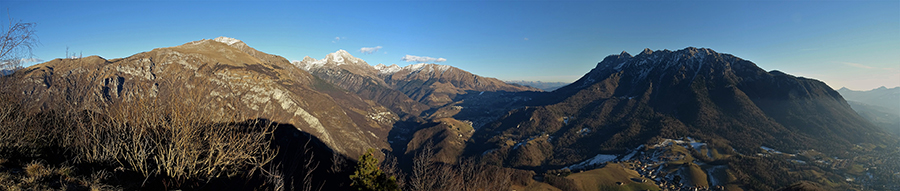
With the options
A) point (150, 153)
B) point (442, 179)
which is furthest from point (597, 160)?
point (150, 153)

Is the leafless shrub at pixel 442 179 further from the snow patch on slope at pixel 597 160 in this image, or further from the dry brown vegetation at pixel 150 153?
the snow patch on slope at pixel 597 160

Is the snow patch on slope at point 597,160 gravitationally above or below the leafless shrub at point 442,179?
below

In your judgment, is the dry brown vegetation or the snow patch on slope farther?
the snow patch on slope

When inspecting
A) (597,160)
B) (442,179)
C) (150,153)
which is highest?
(150,153)

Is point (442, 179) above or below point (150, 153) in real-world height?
below

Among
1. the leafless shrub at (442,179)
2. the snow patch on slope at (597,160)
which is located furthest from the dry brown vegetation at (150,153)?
the snow patch on slope at (597,160)

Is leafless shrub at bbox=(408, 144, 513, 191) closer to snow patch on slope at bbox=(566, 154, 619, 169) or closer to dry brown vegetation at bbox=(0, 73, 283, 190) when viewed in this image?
dry brown vegetation at bbox=(0, 73, 283, 190)

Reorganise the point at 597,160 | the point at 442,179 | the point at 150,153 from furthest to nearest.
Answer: the point at 597,160
the point at 442,179
the point at 150,153

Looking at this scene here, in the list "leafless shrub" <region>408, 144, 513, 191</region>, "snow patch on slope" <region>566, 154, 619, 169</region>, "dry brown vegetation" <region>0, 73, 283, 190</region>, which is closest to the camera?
"dry brown vegetation" <region>0, 73, 283, 190</region>

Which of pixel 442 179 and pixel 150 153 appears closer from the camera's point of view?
pixel 150 153

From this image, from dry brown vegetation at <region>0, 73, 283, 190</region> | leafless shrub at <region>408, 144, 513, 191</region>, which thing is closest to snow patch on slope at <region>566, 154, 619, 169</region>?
leafless shrub at <region>408, 144, 513, 191</region>

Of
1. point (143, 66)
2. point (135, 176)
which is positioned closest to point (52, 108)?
point (135, 176)

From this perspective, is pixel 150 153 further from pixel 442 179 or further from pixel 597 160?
pixel 597 160
